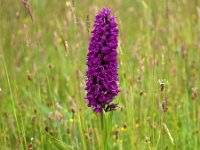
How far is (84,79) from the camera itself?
2.40 meters

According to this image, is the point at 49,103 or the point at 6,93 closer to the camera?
the point at 49,103

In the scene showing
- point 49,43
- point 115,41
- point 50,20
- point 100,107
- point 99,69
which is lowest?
point 100,107

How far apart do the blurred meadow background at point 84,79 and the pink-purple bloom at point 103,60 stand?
208 mm

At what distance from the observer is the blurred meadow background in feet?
8.46

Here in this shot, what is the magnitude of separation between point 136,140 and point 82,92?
1.57ft

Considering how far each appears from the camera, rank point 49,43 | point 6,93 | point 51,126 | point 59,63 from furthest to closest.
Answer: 1. point 49,43
2. point 59,63
3. point 6,93
4. point 51,126

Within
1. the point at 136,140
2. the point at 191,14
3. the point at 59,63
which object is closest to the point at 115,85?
the point at 136,140

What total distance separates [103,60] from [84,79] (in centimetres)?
40

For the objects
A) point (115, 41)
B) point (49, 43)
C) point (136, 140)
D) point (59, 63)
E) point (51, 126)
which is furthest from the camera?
point (49, 43)

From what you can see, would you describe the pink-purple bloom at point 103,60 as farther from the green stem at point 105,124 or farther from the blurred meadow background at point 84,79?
the blurred meadow background at point 84,79

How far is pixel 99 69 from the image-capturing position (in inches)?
80.0

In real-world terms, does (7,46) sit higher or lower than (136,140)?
higher

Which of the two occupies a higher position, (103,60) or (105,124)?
(103,60)

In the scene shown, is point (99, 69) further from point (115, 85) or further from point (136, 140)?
point (136, 140)
